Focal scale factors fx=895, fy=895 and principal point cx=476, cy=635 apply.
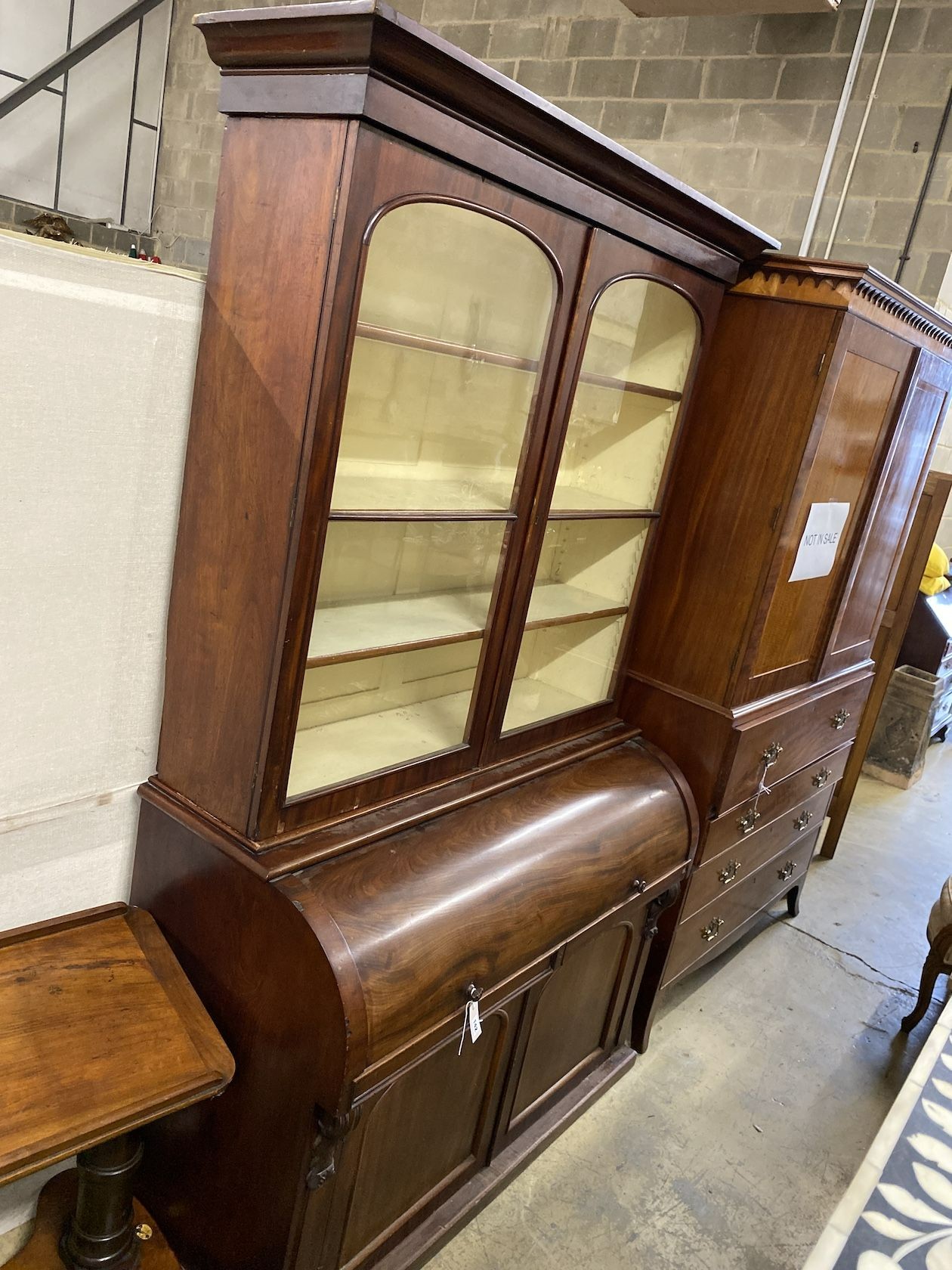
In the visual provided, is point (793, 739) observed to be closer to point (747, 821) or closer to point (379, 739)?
point (747, 821)

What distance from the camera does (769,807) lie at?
2.50 m

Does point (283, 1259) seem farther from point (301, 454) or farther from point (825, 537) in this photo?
point (825, 537)

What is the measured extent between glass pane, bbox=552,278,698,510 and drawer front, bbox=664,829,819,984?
3.77 ft

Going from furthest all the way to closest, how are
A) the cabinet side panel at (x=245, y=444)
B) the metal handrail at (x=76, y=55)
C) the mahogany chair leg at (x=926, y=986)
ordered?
the metal handrail at (x=76, y=55) → the mahogany chair leg at (x=926, y=986) → the cabinet side panel at (x=245, y=444)

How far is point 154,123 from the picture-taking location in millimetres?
5508

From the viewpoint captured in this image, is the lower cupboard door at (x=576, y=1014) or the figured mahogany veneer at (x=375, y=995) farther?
the lower cupboard door at (x=576, y=1014)

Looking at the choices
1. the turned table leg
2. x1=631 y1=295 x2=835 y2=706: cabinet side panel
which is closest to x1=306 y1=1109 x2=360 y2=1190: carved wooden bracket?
the turned table leg

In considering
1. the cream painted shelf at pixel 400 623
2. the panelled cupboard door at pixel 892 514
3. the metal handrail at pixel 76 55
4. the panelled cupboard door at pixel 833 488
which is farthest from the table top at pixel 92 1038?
the metal handrail at pixel 76 55

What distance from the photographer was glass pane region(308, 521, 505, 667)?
149 centimetres

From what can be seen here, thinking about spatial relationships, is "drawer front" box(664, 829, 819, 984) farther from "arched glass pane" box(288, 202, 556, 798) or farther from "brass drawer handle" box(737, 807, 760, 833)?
"arched glass pane" box(288, 202, 556, 798)

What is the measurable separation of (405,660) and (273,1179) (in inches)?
34.7

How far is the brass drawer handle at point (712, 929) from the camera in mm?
2453

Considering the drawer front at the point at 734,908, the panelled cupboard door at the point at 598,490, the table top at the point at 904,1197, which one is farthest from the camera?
the drawer front at the point at 734,908

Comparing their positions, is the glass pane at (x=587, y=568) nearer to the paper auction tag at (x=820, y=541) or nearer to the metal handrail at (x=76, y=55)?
the paper auction tag at (x=820, y=541)
